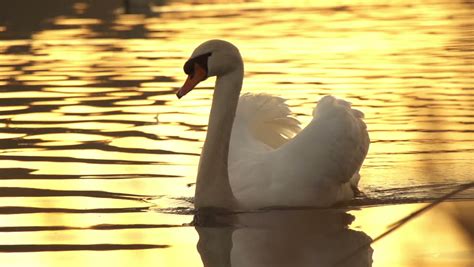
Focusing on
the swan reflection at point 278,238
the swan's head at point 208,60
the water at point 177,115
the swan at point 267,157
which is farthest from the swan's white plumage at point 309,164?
the swan's head at point 208,60

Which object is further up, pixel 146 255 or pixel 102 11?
pixel 146 255

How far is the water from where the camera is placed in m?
7.24

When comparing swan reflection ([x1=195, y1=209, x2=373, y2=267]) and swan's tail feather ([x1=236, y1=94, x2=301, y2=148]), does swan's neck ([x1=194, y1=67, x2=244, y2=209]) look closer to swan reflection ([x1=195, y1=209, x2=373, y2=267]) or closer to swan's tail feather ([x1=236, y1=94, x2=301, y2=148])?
swan reflection ([x1=195, y1=209, x2=373, y2=267])

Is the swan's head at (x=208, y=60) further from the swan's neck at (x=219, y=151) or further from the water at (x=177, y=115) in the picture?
the water at (x=177, y=115)

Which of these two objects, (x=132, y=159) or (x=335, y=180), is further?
(x=132, y=159)

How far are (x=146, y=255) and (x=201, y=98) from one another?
23.6 ft

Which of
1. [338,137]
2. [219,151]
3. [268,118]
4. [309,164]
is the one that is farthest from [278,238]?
[268,118]

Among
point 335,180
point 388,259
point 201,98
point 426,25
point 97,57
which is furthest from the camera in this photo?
point 426,25

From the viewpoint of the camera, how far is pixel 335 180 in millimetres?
8555

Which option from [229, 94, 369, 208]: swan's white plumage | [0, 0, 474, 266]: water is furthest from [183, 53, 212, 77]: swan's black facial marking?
[0, 0, 474, 266]: water

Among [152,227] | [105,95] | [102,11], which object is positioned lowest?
[102,11]

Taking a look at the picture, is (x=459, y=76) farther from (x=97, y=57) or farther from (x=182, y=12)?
(x=182, y=12)

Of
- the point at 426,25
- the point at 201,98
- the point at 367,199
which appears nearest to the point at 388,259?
the point at 367,199

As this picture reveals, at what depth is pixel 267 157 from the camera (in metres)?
8.48
